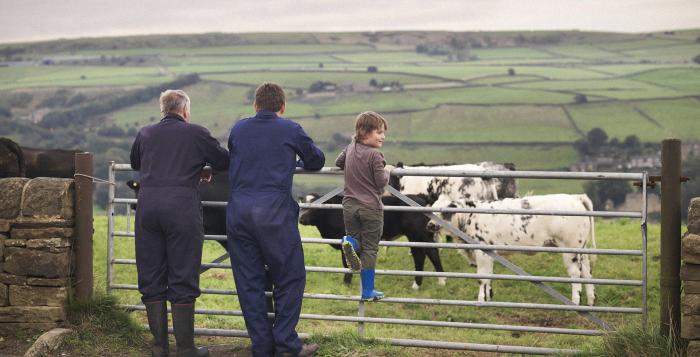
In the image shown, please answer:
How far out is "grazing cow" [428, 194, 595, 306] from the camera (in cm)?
1272

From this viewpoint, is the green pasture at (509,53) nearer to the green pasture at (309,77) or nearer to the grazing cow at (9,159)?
the green pasture at (309,77)

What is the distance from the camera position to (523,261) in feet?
49.0

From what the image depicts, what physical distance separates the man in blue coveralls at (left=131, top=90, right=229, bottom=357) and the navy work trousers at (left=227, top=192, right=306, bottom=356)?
1.37 feet

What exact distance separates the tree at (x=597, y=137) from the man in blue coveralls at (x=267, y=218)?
63915 millimetres

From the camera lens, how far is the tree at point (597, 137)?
68062 mm

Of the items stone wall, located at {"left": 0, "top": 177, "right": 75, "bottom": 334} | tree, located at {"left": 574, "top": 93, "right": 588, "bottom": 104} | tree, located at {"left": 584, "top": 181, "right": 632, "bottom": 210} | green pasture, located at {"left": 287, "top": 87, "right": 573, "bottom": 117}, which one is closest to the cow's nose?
stone wall, located at {"left": 0, "top": 177, "right": 75, "bottom": 334}

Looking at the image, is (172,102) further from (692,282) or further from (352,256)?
(692,282)

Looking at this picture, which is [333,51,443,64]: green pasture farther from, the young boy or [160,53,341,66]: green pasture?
the young boy

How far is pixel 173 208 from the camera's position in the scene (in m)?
7.05

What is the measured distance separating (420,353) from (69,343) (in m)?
3.18

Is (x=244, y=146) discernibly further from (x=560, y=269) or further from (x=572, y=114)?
(x=572, y=114)

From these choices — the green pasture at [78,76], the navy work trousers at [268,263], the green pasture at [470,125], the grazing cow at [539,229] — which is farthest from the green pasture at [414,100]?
the navy work trousers at [268,263]

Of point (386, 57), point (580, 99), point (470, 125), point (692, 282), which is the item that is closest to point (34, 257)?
point (692, 282)

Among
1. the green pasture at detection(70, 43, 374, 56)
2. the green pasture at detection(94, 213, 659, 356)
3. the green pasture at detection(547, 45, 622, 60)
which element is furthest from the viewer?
the green pasture at detection(70, 43, 374, 56)
